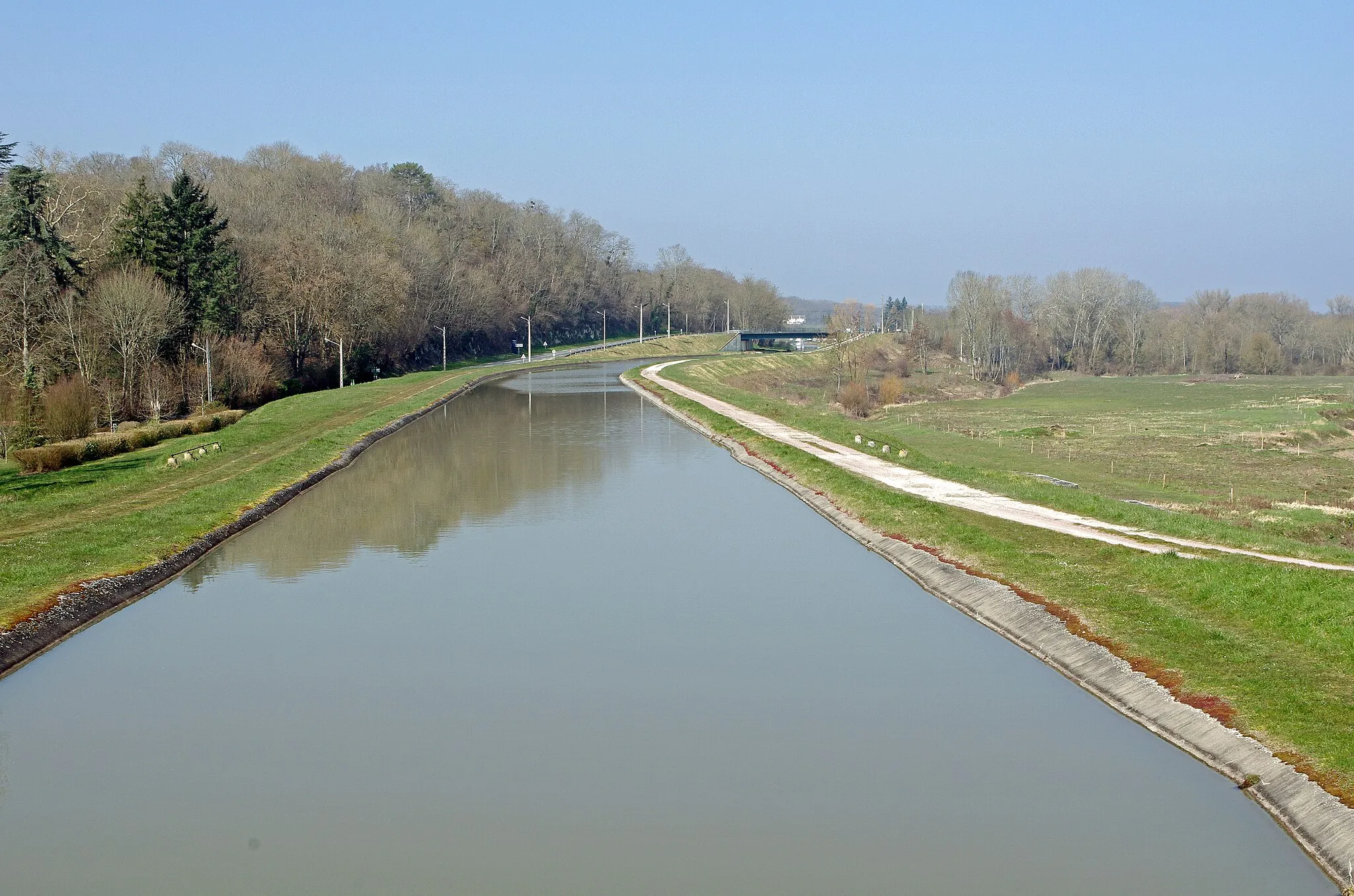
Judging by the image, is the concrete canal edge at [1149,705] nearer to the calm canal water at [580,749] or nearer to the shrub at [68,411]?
the calm canal water at [580,749]

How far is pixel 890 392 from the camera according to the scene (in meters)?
93.3

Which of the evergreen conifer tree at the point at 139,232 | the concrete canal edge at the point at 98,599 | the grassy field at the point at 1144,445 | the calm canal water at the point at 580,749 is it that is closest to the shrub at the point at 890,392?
the grassy field at the point at 1144,445

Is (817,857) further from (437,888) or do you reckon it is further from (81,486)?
(81,486)

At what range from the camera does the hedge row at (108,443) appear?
36.1 m

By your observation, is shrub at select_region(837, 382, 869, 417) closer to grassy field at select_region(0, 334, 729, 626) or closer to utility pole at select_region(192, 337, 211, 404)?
grassy field at select_region(0, 334, 729, 626)

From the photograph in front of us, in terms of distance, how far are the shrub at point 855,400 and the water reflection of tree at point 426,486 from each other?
23.1 metres

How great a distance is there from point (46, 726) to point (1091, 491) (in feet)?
101

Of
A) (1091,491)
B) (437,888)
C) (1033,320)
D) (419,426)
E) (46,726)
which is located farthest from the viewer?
(1033,320)

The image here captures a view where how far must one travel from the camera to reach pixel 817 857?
11773 millimetres

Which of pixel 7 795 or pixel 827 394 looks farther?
pixel 827 394

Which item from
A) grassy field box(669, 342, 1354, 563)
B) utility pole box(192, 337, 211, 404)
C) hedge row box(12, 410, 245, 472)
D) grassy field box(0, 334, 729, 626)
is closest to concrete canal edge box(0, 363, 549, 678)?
grassy field box(0, 334, 729, 626)

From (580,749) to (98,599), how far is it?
446 inches

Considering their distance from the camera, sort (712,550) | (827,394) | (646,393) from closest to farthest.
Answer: (712,550), (646,393), (827,394)

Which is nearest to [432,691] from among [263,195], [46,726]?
[46,726]
